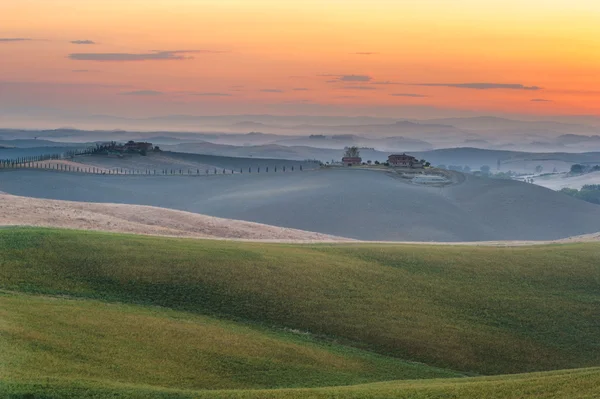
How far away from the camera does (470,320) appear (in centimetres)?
4684

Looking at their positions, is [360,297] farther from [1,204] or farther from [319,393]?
[1,204]

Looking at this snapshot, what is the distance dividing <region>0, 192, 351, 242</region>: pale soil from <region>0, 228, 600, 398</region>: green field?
18.2 meters

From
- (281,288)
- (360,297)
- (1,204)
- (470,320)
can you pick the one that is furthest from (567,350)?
(1,204)

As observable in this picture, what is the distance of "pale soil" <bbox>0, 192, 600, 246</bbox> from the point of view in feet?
241

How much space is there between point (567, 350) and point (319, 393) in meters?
21.3

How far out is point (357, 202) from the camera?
12469 cm

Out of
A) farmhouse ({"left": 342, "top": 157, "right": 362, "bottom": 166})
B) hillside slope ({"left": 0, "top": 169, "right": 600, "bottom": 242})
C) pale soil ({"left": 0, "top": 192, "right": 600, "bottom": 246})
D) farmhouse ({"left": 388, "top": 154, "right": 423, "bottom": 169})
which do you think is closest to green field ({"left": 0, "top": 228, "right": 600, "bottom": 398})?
pale soil ({"left": 0, "top": 192, "right": 600, "bottom": 246})

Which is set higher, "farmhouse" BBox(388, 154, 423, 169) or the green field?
"farmhouse" BBox(388, 154, 423, 169)

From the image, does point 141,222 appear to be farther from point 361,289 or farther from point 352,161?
point 352,161

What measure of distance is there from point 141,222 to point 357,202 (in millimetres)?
44607

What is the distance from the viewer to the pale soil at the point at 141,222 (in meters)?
73.3

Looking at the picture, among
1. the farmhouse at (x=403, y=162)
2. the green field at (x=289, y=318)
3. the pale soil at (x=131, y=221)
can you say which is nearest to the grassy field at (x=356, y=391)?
the green field at (x=289, y=318)

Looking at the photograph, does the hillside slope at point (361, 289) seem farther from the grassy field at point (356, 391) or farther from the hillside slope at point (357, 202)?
the hillside slope at point (357, 202)

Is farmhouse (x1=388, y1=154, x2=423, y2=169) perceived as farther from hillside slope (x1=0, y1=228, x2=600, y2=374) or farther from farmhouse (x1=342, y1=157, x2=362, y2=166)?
hillside slope (x1=0, y1=228, x2=600, y2=374)
